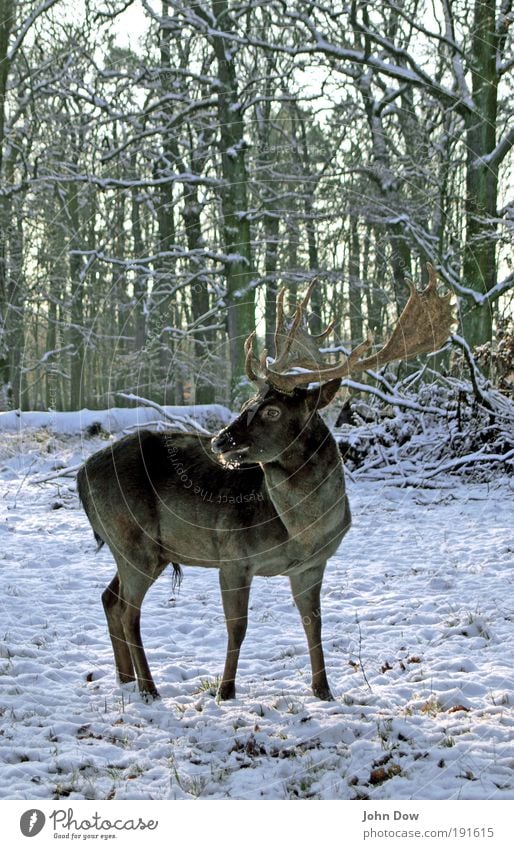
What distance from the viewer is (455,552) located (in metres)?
7.46

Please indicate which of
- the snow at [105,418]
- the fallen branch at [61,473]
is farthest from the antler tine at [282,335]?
the snow at [105,418]

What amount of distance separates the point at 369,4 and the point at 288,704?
8.36 meters

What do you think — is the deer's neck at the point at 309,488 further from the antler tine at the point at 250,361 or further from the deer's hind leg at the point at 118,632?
the deer's hind leg at the point at 118,632

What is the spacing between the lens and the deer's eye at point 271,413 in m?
4.12

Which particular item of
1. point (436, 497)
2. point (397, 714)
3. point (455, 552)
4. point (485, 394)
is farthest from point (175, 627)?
point (485, 394)

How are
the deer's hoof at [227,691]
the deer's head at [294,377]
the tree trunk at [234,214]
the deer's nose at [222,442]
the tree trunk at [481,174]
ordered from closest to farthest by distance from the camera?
the deer's nose at [222,442]
the deer's head at [294,377]
the deer's hoof at [227,691]
the tree trunk at [234,214]
the tree trunk at [481,174]

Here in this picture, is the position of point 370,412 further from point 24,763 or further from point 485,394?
point 24,763

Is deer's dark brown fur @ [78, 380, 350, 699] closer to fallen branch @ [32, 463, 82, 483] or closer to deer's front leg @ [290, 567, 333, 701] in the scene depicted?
deer's front leg @ [290, 567, 333, 701]

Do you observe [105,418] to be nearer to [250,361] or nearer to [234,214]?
[234,214]

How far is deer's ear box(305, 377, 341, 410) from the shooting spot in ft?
13.5

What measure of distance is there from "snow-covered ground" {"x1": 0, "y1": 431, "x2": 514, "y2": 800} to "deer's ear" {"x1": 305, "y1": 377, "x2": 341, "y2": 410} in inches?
66.3

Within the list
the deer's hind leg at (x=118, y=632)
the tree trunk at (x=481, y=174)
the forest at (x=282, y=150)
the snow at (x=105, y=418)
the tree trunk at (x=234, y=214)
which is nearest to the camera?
the deer's hind leg at (x=118, y=632)

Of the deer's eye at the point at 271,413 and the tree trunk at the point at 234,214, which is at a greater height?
the tree trunk at the point at 234,214

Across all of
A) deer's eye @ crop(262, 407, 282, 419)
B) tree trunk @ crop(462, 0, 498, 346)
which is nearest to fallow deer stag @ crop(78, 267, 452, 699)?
deer's eye @ crop(262, 407, 282, 419)
